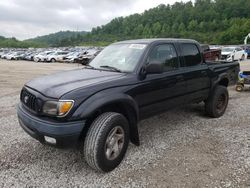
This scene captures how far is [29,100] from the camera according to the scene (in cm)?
332

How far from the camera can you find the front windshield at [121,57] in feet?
12.7

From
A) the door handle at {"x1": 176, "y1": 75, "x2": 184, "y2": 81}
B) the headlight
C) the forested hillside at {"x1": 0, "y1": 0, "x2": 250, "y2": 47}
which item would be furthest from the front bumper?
the forested hillside at {"x1": 0, "y1": 0, "x2": 250, "y2": 47}

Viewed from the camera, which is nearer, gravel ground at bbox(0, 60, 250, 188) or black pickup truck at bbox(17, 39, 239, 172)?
black pickup truck at bbox(17, 39, 239, 172)

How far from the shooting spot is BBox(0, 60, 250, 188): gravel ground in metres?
3.11

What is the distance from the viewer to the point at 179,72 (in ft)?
14.4

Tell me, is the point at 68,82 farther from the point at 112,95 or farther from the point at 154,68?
the point at 154,68

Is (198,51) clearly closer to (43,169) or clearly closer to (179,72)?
(179,72)

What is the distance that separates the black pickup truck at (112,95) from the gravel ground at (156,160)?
27 cm

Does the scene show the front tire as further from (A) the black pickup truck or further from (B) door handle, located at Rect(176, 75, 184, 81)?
(B) door handle, located at Rect(176, 75, 184, 81)

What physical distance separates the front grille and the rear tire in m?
3.73

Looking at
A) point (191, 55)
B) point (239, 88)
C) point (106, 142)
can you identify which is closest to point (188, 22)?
point (239, 88)

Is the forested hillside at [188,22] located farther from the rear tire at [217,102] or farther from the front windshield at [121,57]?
the front windshield at [121,57]

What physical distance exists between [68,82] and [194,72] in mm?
2548

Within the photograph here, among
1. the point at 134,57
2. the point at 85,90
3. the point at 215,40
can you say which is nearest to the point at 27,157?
the point at 85,90
